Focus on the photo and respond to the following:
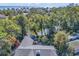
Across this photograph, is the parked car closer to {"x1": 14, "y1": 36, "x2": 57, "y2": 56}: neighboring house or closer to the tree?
the tree

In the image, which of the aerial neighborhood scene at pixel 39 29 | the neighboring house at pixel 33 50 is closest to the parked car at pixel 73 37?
the aerial neighborhood scene at pixel 39 29

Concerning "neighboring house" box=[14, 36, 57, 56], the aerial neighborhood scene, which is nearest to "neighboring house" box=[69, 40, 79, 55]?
the aerial neighborhood scene

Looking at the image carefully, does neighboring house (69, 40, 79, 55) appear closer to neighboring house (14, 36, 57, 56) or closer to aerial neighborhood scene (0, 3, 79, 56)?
aerial neighborhood scene (0, 3, 79, 56)

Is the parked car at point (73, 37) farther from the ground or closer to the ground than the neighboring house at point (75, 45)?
farther from the ground

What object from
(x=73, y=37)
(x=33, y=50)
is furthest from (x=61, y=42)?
(x=33, y=50)

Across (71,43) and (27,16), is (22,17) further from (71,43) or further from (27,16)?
(71,43)

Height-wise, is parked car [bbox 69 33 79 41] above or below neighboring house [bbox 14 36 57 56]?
above

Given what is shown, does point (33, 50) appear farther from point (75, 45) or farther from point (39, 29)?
point (75, 45)

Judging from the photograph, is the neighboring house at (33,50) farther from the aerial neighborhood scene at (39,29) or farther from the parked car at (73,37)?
the parked car at (73,37)

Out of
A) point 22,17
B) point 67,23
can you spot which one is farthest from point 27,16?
point 67,23
